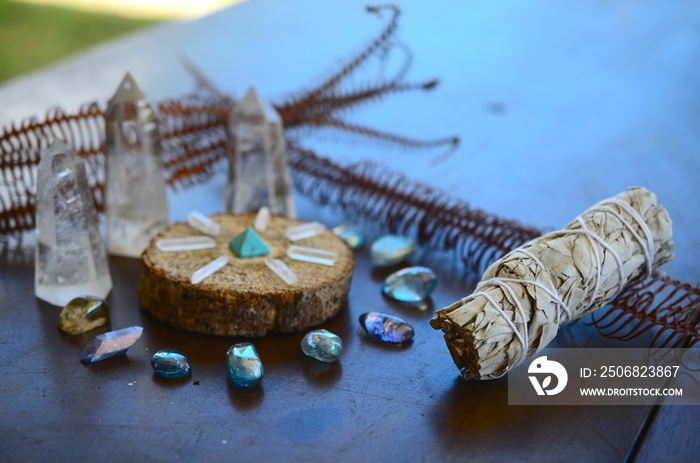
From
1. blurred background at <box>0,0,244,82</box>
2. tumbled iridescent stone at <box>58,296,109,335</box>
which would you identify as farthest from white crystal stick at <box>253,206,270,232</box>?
blurred background at <box>0,0,244,82</box>

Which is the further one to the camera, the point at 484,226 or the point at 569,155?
the point at 569,155

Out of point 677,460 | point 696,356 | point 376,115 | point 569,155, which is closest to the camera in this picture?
point 677,460

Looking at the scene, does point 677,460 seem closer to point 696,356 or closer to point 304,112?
point 696,356

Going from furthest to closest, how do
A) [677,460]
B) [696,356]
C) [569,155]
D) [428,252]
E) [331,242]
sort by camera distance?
[569,155], [428,252], [331,242], [696,356], [677,460]

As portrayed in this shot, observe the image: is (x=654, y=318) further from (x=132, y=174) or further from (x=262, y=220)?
(x=132, y=174)

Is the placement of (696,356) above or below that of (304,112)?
below

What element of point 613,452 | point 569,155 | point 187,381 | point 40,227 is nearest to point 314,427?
point 187,381

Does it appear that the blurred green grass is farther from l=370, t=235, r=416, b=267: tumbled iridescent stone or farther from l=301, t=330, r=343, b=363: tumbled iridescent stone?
l=301, t=330, r=343, b=363: tumbled iridescent stone

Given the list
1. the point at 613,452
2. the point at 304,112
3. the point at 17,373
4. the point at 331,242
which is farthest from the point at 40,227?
the point at 613,452
